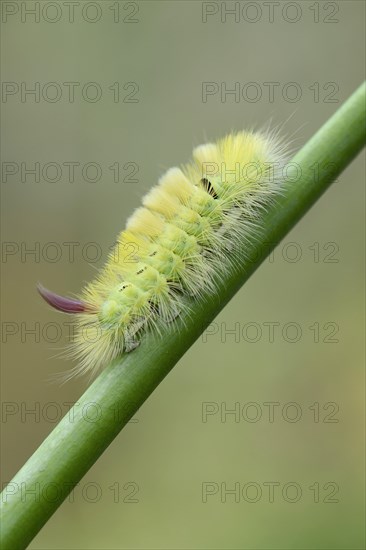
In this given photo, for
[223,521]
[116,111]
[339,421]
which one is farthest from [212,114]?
[223,521]

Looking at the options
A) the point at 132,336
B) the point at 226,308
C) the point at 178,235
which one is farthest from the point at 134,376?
the point at 226,308

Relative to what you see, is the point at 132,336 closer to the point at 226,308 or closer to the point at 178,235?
the point at 178,235

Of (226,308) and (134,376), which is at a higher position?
(226,308)

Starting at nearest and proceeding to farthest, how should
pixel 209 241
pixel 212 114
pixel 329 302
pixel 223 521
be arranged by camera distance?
pixel 209 241, pixel 223 521, pixel 329 302, pixel 212 114

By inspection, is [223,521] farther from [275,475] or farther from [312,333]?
[312,333]

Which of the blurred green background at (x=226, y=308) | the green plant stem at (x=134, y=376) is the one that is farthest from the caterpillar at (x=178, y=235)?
the blurred green background at (x=226, y=308)

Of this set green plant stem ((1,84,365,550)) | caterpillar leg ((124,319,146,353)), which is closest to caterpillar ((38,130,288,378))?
caterpillar leg ((124,319,146,353))

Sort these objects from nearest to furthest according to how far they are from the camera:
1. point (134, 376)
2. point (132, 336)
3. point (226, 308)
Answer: point (134, 376), point (132, 336), point (226, 308)
